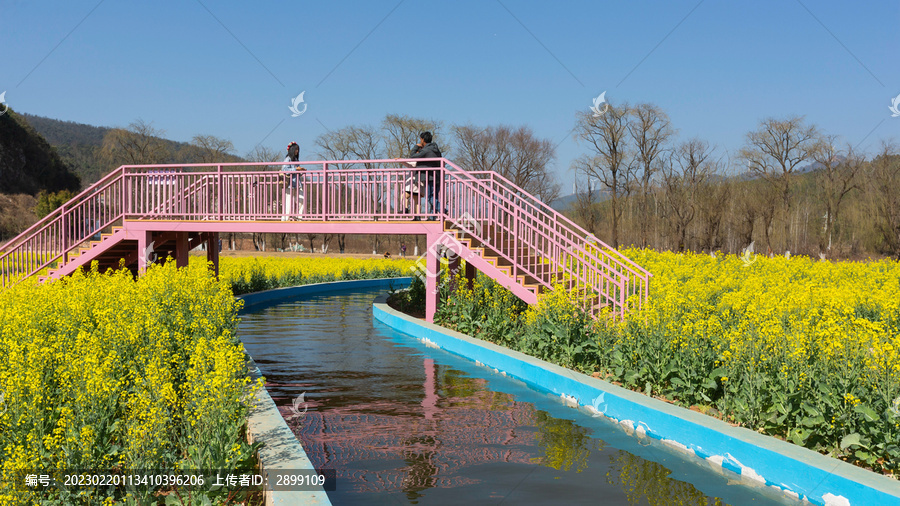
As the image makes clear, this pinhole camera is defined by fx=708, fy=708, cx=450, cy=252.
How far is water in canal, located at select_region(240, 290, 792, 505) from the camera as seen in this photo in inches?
221

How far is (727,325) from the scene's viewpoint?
30.2 ft

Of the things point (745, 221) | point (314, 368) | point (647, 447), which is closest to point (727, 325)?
point (647, 447)

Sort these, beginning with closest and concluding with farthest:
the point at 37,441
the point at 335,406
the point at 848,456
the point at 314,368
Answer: the point at 37,441
the point at 848,456
the point at 335,406
the point at 314,368

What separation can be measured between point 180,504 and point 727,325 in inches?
280

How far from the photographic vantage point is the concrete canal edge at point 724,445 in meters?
5.09

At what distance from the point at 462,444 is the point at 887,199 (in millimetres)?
→ 56662

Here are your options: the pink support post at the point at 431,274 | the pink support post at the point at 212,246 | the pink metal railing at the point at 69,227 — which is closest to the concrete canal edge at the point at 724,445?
the pink support post at the point at 431,274

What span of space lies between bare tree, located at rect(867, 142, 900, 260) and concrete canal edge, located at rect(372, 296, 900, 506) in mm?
52590

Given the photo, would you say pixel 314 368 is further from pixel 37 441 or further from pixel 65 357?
pixel 37 441

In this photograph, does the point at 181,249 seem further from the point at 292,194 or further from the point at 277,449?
the point at 277,449

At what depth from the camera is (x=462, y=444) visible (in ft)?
22.9

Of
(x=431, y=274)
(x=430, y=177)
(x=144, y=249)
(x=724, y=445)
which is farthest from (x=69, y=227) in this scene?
(x=724, y=445)

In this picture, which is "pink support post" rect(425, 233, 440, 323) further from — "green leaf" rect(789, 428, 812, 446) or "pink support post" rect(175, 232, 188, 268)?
"green leaf" rect(789, 428, 812, 446)

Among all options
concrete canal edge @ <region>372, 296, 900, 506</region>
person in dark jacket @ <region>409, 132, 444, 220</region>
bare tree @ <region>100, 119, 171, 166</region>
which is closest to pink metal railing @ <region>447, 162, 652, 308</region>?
person in dark jacket @ <region>409, 132, 444, 220</region>
